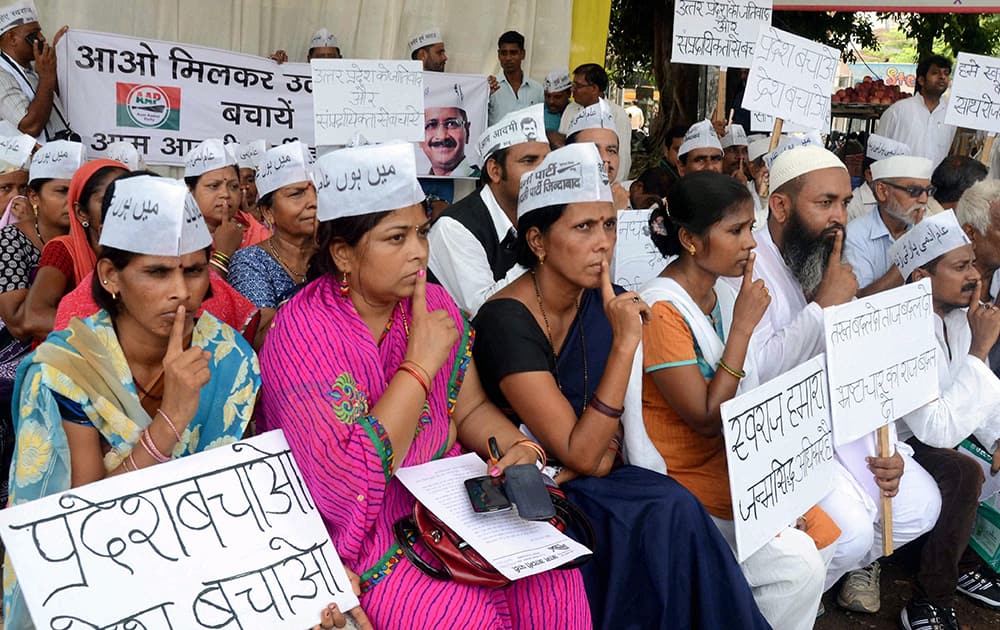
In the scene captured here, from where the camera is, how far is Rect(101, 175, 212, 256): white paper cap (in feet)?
8.64

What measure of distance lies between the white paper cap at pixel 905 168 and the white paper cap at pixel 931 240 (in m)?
1.36

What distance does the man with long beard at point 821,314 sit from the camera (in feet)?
12.6

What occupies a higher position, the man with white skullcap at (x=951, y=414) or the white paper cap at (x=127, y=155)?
the white paper cap at (x=127, y=155)

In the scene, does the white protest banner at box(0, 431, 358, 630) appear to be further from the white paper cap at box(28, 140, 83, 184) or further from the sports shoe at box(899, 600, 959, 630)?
the sports shoe at box(899, 600, 959, 630)

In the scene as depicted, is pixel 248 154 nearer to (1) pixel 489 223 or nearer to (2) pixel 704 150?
(1) pixel 489 223

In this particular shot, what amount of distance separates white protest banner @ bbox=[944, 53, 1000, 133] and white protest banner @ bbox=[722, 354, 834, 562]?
12.7 feet

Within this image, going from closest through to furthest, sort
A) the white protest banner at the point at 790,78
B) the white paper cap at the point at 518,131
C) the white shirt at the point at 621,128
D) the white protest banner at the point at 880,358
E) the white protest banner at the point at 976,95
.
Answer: the white protest banner at the point at 880,358
the white paper cap at the point at 518,131
the white protest banner at the point at 790,78
the white protest banner at the point at 976,95
the white shirt at the point at 621,128

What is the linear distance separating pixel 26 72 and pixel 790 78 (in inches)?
199

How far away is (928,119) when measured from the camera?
31.1 feet

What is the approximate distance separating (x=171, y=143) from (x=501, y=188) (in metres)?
3.67

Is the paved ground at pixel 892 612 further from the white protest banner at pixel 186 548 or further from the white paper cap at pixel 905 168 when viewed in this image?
the white protest banner at pixel 186 548

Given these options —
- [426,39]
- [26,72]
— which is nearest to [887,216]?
[426,39]

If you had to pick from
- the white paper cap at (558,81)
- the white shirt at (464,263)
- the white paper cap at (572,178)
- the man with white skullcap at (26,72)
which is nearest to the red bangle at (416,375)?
the white paper cap at (572,178)

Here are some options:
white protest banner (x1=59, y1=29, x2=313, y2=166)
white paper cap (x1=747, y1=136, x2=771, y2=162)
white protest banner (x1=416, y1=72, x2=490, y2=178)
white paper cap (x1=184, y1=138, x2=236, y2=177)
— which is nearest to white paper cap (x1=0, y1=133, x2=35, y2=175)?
white paper cap (x1=184, y1=138, x2=236, y2=177)
